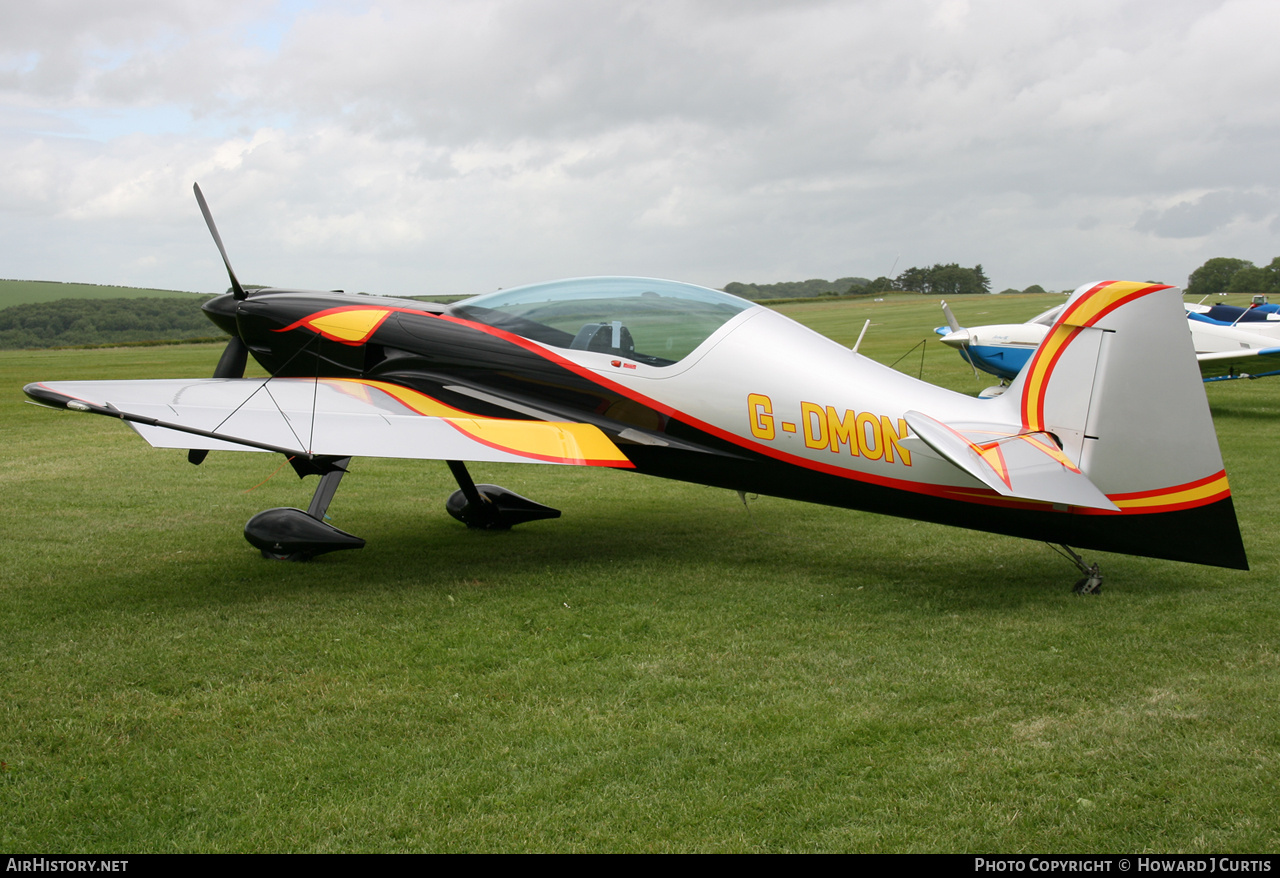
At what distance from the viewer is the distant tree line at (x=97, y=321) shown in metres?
62.0

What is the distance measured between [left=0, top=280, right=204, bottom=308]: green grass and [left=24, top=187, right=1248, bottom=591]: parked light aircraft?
3364 inches

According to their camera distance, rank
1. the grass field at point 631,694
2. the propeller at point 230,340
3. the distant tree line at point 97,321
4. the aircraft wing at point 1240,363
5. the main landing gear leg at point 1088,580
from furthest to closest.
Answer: the distant tree line at point 97,321
the aircraft wing at point 1240,363
the propeller at point 230,340
the main landing gear leg at point 1088,580
the grass field at point 631,694

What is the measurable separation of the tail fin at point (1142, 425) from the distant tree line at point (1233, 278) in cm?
7999

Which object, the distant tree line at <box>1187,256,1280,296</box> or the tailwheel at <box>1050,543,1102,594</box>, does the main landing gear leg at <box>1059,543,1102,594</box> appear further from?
the distant tree line at <box>1187,256,1280,296</box>

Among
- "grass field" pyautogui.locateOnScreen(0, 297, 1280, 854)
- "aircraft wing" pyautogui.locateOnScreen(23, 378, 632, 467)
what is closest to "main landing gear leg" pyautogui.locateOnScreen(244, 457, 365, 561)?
"grass field" pyautogui.locateOnScreen(0, 297, 1280, 854)

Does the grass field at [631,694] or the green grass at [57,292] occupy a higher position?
the green grass at [57,292]

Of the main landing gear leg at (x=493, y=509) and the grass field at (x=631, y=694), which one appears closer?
the grass field at (x=631, y=694)

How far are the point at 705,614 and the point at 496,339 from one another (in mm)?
2689

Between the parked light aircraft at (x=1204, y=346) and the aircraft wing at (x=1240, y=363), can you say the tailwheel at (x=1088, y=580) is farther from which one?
the aircraft wing at (x=1240, y=363)

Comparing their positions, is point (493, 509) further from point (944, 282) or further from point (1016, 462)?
point (944, 282)

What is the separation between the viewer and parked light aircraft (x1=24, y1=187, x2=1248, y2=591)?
4918mm

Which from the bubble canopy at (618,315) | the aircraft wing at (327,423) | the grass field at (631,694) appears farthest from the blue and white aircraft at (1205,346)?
the aircraft wing at (327,423)

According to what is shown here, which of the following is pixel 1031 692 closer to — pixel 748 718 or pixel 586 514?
pixel 748 718

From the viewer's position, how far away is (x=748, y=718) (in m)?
A: 3.82
